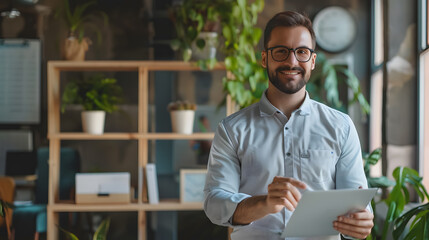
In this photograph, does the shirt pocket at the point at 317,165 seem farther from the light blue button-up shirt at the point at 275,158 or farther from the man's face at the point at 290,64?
the man's face at the point at 290,64

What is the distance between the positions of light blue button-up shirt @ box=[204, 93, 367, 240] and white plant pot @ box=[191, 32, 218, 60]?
186cm

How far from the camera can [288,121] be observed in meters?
1.56

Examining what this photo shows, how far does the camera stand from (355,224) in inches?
54.7

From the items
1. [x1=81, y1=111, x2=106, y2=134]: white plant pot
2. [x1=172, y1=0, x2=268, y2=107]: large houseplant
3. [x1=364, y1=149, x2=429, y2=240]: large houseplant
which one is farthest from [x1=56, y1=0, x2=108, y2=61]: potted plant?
[x1=364, y1=149, x2=429, y2=240]: large houseplant

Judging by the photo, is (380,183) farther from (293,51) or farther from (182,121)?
(293,51)

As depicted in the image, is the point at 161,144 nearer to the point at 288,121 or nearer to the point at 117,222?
the point at 117,222

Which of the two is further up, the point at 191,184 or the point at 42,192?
the point at 191,184

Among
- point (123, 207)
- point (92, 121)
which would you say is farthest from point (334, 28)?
point (123, 207)

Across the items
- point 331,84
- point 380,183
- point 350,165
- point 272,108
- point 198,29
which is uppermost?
point 198,29

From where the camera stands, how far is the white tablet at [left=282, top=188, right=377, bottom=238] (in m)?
1.30

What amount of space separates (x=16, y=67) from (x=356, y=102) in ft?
8.33

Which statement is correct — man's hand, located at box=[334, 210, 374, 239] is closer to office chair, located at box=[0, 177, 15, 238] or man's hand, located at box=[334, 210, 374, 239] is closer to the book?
the book

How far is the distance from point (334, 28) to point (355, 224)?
273 centimetres

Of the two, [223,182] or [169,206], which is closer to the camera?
[223,182]
